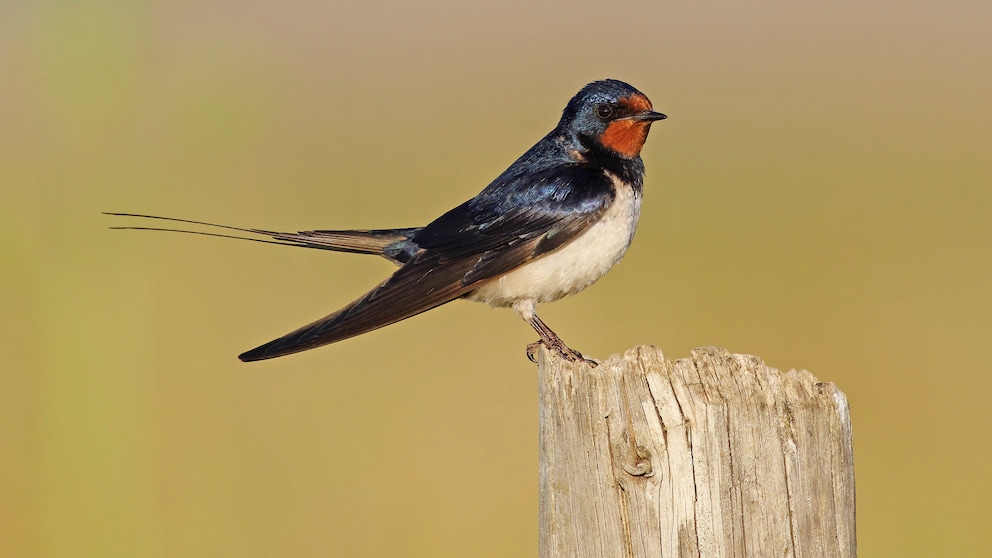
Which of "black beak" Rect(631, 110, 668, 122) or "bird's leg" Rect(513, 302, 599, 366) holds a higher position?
"black beak" Rect(631, 110, 668, 122)

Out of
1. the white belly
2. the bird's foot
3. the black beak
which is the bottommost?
the bird's foot

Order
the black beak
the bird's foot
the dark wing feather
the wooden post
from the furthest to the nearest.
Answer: the black beak
the dark wing feather
the bird's foot
the wooden post

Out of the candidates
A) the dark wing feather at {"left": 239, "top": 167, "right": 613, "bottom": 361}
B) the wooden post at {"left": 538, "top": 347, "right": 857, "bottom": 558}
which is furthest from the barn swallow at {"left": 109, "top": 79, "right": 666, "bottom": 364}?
the wooden post at {"left": 538, "top": 347, "right": 857, "bottom": 558}

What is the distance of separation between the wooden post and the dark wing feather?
4.10 ft

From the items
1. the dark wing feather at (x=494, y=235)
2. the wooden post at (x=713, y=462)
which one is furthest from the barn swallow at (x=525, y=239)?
the wooden post at (x=713, y=462)

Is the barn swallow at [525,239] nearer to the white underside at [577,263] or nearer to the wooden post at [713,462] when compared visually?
the white underside at [577,263]

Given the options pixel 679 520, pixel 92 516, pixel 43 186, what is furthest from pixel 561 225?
pixel 43 186

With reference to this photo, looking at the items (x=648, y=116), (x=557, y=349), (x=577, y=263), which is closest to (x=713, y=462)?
(x=557, y=349)

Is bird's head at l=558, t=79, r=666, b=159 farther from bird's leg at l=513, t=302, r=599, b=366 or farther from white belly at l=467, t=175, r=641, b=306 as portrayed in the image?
bird's leg at l=513, t=302, r=599, b=366

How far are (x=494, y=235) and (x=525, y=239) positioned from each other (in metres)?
0.10

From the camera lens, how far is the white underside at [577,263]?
317 cm

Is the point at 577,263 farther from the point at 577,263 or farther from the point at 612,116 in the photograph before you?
the point at 612,116

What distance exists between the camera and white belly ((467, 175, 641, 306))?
10.4 ft

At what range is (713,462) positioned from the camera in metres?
1.75
